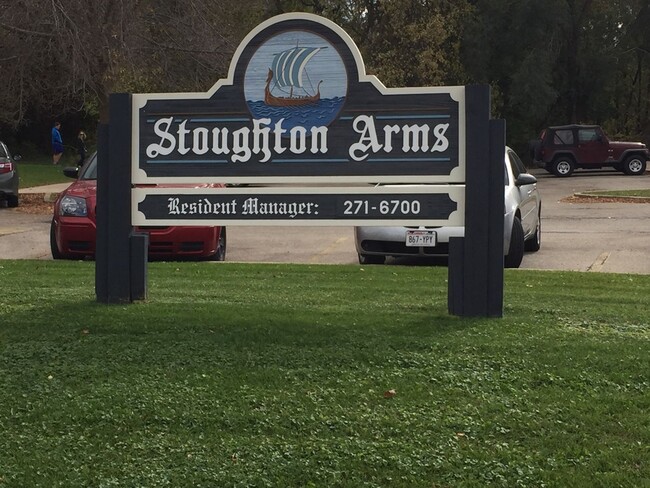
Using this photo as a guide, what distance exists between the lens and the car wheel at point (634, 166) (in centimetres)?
3531

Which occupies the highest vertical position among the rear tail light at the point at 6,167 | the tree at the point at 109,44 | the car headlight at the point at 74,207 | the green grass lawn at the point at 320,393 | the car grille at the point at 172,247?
the tree at the point at 109,44

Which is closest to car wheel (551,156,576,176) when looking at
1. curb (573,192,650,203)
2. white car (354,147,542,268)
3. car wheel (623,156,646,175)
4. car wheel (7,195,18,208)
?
car wheel (623,156,646,175)

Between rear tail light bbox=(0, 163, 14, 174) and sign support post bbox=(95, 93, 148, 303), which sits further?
rear tail light bbox=(0, 163, 14, 174)

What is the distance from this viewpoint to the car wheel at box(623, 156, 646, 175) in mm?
35312

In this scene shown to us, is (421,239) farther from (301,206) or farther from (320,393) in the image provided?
(320,393)

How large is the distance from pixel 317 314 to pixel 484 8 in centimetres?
3627

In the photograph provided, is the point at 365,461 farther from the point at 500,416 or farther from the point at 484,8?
the point at 484,8

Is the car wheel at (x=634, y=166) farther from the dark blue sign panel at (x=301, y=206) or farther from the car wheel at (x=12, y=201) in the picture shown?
the dark blue sign panel at (x=301, y=206)

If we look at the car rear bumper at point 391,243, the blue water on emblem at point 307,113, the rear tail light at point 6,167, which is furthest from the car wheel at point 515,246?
the rear tail light at point 6,167

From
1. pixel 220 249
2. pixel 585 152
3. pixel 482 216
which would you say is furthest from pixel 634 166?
pixel 482 216

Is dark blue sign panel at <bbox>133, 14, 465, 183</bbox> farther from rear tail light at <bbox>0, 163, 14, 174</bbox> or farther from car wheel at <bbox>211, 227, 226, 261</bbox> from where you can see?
rear tail light at <bbox>0, 163, 14, 174</bbox>

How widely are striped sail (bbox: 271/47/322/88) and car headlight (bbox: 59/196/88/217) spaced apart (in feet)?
16.9

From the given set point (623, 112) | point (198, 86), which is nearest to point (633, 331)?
point (198, 86)

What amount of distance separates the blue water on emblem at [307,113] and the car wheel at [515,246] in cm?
466
